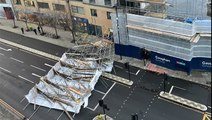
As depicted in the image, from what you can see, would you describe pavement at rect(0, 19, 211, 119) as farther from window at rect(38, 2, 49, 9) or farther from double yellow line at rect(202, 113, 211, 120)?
double yellow line at rect(202, 113, 211, 120)

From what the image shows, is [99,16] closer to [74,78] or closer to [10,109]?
[74,78]

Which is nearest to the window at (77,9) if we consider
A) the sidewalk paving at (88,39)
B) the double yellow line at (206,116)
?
the sidewalk paving at (88,39)

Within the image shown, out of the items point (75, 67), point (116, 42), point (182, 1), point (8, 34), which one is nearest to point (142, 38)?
point (116, 42)

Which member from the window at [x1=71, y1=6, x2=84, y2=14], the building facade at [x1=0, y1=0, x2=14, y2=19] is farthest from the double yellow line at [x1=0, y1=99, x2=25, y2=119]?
the building facade at [x1=0, y1=0, x2=14, y2=19]

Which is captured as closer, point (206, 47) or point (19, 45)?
point (206, 47)

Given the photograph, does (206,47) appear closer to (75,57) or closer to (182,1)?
(182,1)

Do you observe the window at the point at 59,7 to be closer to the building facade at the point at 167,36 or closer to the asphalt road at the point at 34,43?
the asphalt road at the point at 34,43
